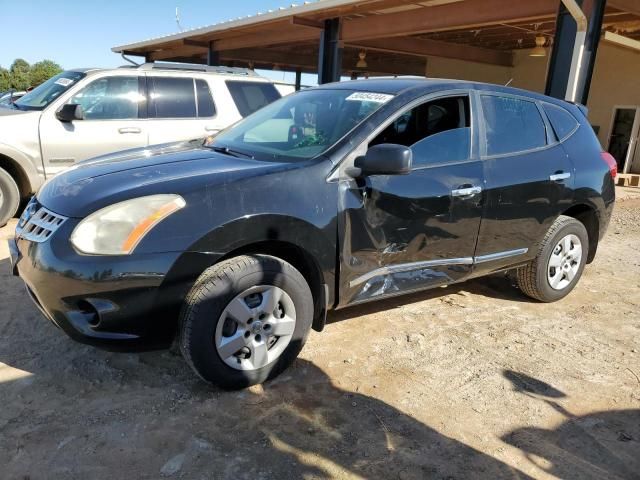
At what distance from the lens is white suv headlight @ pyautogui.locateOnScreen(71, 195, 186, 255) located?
2.57 meters

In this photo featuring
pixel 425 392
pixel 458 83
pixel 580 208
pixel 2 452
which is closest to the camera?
pixel 2 452

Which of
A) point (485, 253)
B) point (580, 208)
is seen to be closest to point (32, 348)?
point (485, 253)

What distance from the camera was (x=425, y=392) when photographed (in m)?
3.07

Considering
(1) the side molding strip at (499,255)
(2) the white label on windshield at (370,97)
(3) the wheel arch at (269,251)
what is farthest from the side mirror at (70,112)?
(1) the side molding strip at (499,255)

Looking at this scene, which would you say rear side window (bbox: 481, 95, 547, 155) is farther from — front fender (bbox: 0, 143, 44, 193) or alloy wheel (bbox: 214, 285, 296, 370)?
front fender (bbox: 0, 143, 44, 193)

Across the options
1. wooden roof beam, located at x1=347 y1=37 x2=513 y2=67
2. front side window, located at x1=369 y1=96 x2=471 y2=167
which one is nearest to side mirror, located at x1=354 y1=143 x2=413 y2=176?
front side window, located at x1=369 y1=96 x2=471 y2=167

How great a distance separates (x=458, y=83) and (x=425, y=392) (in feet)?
7.17

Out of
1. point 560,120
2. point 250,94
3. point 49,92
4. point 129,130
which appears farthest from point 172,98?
point 560,120

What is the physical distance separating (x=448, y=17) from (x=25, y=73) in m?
45.4

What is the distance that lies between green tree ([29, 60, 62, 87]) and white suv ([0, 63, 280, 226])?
3891 cm

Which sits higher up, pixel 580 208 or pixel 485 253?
pixel 580 208

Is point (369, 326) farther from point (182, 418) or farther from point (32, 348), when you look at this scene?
point (32, 348)

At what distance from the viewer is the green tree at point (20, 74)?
39.8 metres

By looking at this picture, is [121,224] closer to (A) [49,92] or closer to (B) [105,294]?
(B) [105,294]
